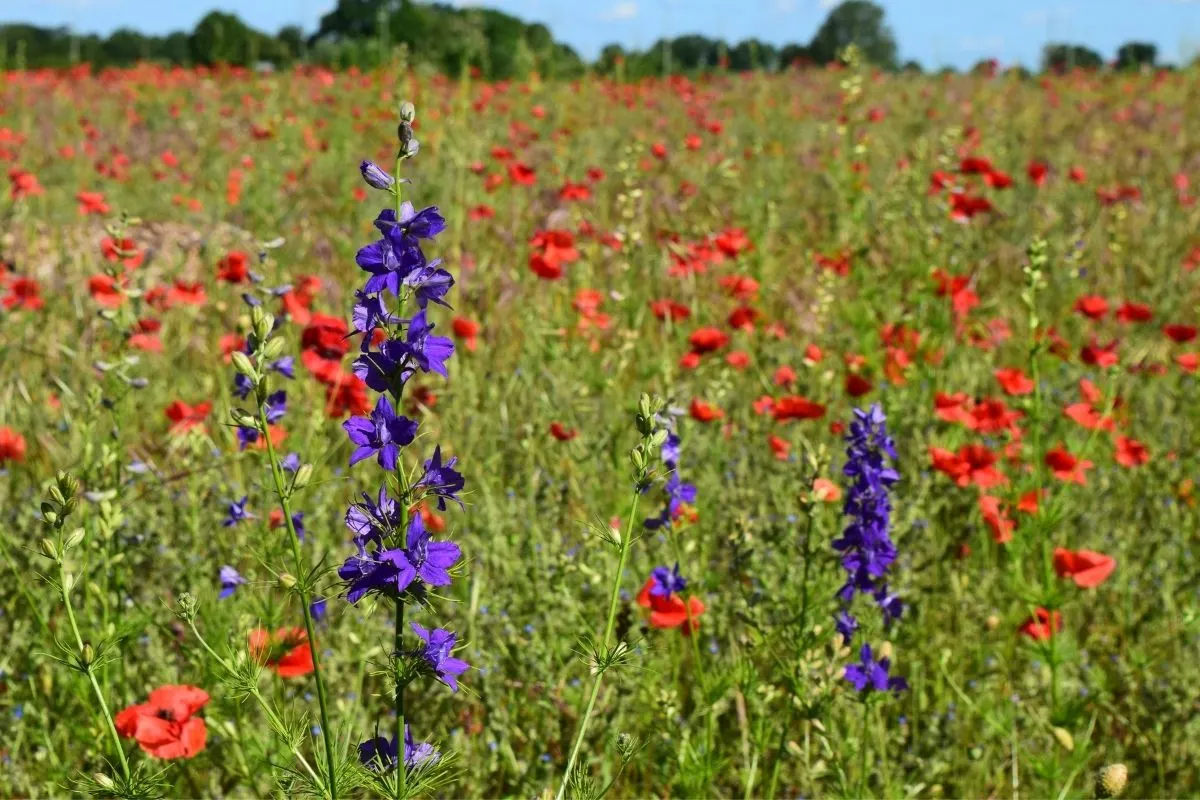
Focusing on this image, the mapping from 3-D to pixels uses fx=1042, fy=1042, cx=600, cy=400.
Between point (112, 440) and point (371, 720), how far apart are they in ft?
2.86

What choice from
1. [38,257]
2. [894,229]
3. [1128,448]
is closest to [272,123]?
[38,257]

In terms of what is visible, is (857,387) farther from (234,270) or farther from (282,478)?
(282,478)

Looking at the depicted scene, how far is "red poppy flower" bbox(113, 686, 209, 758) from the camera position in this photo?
1823 millimetres

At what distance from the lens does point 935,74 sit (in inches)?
552

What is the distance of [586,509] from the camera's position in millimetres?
3150

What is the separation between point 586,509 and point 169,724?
4.91 feet

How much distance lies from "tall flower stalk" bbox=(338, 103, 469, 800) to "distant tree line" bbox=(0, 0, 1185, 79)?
13.9 ft

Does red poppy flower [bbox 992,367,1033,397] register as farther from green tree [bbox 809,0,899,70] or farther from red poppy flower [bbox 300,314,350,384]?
green tree [bbox 809,0,899,70]

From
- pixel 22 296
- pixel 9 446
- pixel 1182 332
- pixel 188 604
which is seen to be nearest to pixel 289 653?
pixel 188 604

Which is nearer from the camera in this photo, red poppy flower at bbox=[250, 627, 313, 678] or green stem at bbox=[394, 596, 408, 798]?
green stem at bbox=[394, 596, 408, 798]

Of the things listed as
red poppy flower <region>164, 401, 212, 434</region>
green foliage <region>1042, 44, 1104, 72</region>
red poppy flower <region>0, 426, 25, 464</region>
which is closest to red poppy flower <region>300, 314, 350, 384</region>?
red poppy flower <region>164, 401, 212, 434</region>

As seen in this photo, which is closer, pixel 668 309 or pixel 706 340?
pixel 706 340

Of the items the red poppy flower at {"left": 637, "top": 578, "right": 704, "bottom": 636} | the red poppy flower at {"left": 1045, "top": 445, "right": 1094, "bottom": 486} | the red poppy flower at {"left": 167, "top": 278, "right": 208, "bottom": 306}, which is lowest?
the red poppy flower at {"left": 637, "top": 578, "right": 704, "bottom": 636}

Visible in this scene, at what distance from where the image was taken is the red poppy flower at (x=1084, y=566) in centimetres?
247
